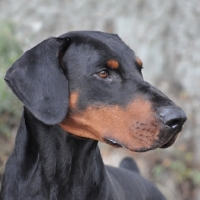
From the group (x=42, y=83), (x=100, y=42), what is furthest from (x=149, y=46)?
(x=42, y=83)

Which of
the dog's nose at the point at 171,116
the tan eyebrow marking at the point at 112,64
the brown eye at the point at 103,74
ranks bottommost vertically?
the dog's nose at the point at 171,116

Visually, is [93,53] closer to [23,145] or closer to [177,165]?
[23,145]

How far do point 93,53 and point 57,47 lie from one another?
0.88 ft

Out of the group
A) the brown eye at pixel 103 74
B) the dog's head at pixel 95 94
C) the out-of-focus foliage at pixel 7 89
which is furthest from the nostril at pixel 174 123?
the out-of-focus foliage at pixel 7 89

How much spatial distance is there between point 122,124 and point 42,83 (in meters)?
0.65

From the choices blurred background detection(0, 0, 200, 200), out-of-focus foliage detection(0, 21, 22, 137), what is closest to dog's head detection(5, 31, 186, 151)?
blurred background detection(0, 0, 200, 200)

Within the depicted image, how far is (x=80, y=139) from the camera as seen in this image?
159 inches

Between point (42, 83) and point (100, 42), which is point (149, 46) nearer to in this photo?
point (100, 42)

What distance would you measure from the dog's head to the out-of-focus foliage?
445 centimetres

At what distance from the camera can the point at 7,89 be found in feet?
27.9

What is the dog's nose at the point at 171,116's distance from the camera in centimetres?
350

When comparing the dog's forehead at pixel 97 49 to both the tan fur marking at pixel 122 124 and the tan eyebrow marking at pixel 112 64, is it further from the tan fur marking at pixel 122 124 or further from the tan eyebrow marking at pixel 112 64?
the tan fur marking at pixel 122 124

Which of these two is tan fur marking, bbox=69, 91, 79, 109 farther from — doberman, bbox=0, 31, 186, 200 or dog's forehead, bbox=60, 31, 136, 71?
dog's forehead, bbox=60, 31, 136, 71

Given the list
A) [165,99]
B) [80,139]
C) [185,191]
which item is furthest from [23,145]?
[185,191]
